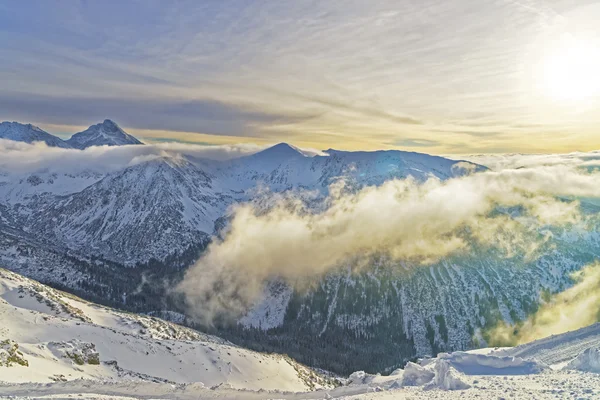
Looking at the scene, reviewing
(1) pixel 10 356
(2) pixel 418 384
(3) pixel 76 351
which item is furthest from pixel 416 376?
(3) pixel 76 351

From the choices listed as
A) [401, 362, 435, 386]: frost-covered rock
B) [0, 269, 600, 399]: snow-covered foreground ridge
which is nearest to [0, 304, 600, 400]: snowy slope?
[401, 362, 435, 386]: frost-covered rock

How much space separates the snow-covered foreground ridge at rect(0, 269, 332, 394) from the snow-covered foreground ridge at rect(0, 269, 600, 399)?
25cm

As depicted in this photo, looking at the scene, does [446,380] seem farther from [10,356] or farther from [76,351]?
[76,351]

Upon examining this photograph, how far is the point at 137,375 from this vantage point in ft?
241

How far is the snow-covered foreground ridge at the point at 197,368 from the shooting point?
34.9 meters

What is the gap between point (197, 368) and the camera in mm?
91562

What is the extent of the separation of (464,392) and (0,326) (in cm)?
8079

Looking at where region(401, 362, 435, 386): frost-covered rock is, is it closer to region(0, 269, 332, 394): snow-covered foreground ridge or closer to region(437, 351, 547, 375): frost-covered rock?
region(437, 351, 547, 375): frost-covered rock

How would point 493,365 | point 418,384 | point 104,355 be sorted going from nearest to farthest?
point 418,384 < point 493,365 < point 104,355

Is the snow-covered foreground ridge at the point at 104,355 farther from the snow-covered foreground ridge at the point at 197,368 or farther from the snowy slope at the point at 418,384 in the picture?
the snowy slope at the point at 418,384

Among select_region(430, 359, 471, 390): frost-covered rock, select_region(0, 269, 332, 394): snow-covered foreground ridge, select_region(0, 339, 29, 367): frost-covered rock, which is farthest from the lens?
select_region(0, 269, 332, 394): snow-covered foreground ridge

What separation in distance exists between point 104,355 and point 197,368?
2169 cm

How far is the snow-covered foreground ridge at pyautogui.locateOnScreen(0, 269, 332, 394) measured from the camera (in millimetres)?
54916

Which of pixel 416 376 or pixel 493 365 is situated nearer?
pixel 416 376
